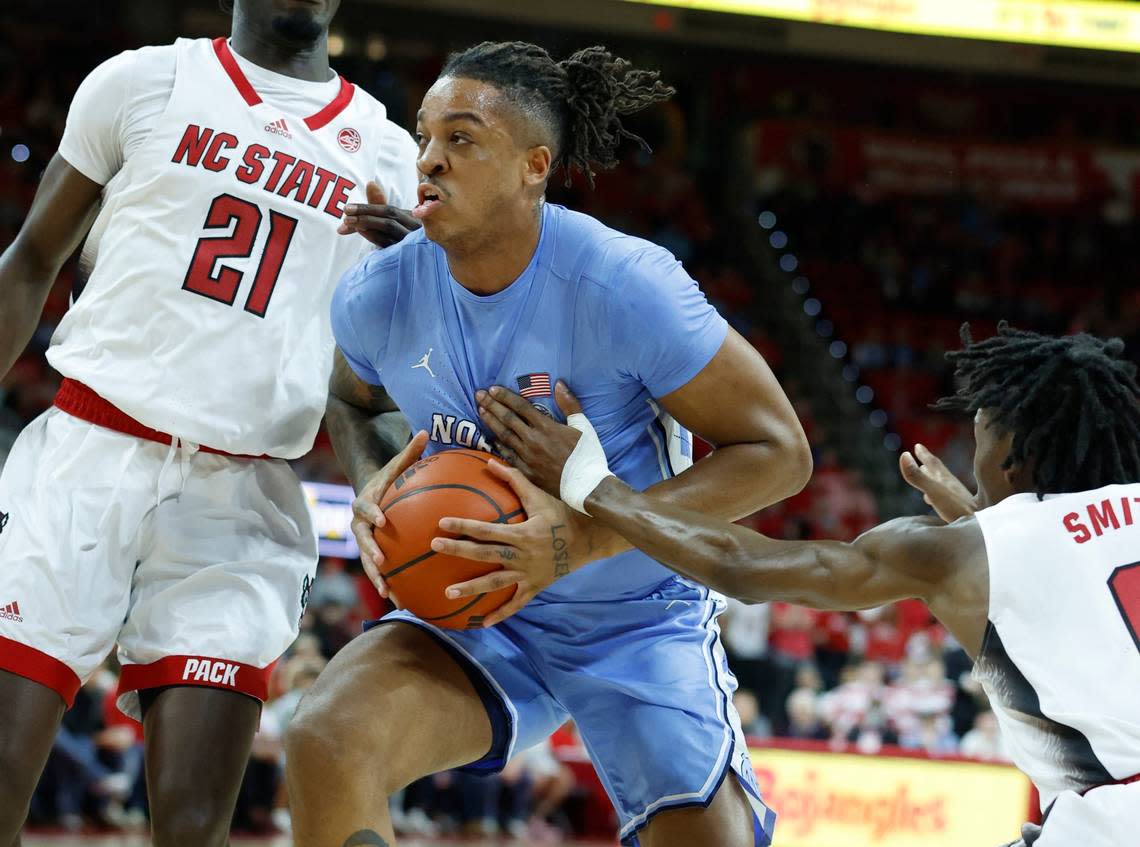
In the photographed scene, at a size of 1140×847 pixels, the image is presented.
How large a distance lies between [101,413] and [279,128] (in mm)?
890

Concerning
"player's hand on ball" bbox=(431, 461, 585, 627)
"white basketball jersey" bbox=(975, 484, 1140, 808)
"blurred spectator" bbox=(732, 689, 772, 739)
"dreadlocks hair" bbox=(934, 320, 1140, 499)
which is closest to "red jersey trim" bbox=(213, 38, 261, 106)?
"player's hand on ball" bbox=(431, 461, 585, 627)

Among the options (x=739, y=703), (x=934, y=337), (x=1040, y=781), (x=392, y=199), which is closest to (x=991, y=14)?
(x=934, y=337)

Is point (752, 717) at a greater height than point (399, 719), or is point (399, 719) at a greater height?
point (399, 719)

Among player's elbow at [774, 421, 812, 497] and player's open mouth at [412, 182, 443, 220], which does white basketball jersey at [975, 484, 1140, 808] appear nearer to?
player's elbow at [774, 421, 812, 497]

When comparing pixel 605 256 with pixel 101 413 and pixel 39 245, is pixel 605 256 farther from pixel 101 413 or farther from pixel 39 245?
pixel 39 245

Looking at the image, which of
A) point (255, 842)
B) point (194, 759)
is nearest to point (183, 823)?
point (194, 759)

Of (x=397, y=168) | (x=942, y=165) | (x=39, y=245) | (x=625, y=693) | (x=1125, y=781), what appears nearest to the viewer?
(x=1125, y=781)

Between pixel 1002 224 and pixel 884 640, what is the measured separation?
9189 mm

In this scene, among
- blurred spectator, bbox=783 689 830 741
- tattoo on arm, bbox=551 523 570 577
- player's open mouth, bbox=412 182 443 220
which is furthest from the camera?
blurred spectator, bbox=783 689 830 741

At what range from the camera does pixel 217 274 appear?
12.8 feet

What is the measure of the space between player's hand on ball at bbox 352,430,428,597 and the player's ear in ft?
2.20

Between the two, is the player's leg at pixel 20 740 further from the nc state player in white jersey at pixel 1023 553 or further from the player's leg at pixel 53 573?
the nc state player in white jersey at pixel 1023 553

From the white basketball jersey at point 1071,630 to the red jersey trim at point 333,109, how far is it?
6.98 ft

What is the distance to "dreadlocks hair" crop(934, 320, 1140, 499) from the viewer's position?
3152 mm
